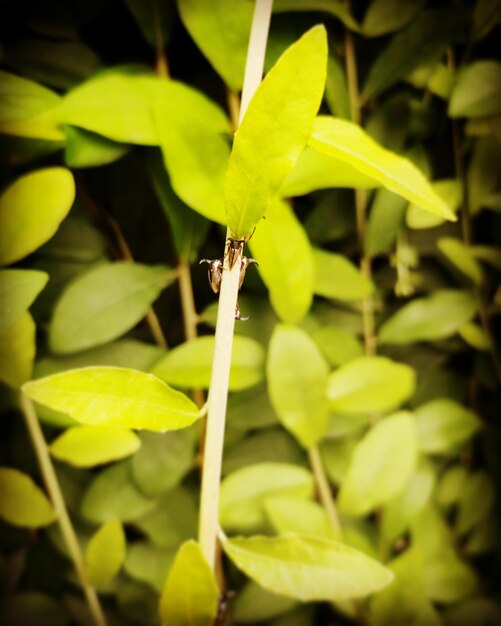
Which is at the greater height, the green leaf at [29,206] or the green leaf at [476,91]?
the green leaf at [476,91]

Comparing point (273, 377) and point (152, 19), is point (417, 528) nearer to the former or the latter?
point (273, 377)

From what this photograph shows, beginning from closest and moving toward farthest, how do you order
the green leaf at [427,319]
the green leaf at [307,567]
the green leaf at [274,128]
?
the green leaf at [274,128] < the green leaf at [307,567] < the green leaf at [427,319]

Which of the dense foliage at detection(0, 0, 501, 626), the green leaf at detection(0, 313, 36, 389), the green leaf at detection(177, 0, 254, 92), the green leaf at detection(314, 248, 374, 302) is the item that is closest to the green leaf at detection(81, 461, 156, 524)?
the dense foliage at detection(0, 0, 501, 626)

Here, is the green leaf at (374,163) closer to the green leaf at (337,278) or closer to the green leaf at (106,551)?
the green leaf at (337,278)

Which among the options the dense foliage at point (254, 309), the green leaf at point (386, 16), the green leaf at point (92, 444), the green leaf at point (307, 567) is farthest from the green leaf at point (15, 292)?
the green leaf at point (386, 16)

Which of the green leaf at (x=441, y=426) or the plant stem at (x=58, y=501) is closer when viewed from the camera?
the plant stem at (x=58, y=501)

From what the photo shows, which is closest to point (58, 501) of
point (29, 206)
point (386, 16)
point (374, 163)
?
point (29, 206)
